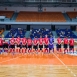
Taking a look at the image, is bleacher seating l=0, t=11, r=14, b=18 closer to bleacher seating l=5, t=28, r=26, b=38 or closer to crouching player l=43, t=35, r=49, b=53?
bleacher seating l=5, t=28, r=26, b=38

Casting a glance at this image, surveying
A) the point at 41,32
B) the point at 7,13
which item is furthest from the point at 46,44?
the point at 7,13

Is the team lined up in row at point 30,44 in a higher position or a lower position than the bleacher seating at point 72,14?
lower

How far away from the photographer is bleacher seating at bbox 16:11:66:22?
31.4 meters

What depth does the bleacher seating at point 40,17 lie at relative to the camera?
3144cm

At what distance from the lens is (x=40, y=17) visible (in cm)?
3238

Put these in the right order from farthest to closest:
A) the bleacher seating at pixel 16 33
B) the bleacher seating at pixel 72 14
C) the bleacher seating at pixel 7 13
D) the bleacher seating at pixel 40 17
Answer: the bleacher seating at pixel 7 13 < the bleacher seating at pixel 72 14 < the bleacher seating at pixel 40 17 < the bleacher seating at pixel 16 33

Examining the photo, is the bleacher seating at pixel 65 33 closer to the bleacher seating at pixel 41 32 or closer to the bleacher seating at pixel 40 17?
the bleacher seating at pixel 41 32

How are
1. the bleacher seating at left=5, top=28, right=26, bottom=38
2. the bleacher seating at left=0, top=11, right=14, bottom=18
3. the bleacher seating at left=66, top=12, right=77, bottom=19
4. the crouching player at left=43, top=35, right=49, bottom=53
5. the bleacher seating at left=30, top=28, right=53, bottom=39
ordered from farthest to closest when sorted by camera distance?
the bleacher seating at left=0, top=11, right=14, bottom=18, the bleacher seating at left=66, top=12, right=77, bottom=19, the bleacher seating at left=30, top=28, right=53, bottom=39, the bleacher seating at left=5, top=28, right=26, bottom=38, the crouching player at left=43, top=35, right=49, bottom=53

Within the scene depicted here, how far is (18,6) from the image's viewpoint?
34.2 meters

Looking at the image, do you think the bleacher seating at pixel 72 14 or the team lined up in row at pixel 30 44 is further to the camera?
the bleacher seating at pixel 72 14

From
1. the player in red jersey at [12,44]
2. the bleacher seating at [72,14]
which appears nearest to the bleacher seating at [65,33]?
the bleacher seating at [72,14]

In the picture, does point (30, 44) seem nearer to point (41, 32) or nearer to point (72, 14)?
point (41, 32)

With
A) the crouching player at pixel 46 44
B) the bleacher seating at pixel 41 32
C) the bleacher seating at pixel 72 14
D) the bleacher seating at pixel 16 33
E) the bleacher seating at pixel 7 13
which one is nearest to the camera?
the crouching player at pixel 46 44

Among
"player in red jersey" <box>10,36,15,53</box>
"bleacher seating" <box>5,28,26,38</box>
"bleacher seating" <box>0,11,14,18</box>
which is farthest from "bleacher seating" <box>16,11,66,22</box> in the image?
"player in red jersey" <box>10,36,15,53</box>
